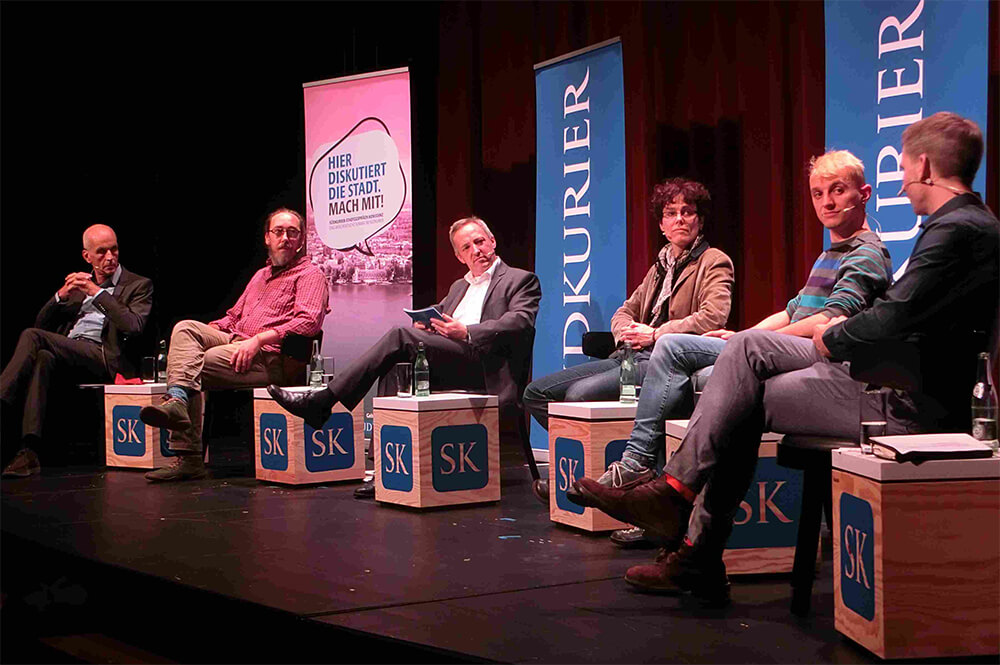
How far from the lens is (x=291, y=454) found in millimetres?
4551

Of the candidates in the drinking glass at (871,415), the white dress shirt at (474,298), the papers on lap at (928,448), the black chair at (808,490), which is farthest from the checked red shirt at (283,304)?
the papers on lap at (928,448)

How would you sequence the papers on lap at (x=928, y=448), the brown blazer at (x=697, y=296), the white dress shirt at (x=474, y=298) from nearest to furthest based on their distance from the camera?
1. the papers on lap at (x=928, y=448)
2. the brown blazer at (x=697, y=296)
3. the white dress shirt at (x=474, y=298)

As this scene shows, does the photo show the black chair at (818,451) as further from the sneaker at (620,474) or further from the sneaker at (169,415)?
the sneaker at (169,415)

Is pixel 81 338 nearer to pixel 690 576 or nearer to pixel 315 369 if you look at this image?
pixel 315 369

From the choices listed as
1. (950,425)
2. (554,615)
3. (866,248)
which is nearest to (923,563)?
(950,425)

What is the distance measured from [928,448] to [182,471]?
3.72m

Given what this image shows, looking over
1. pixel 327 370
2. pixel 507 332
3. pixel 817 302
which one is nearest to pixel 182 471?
pixel 327 370

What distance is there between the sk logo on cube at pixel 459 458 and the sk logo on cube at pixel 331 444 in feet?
2.70

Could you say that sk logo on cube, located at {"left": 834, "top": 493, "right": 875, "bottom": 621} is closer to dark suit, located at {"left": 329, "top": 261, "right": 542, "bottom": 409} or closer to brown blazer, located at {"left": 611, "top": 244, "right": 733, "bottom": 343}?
brown blazer, located at {"left": 611, "top": 244, "right": 733, "bottom": 343}

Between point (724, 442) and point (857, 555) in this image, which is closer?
point (857, 555)

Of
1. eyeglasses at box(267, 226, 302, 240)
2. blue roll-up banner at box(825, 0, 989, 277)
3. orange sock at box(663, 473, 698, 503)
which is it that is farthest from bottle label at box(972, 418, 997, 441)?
eyeglasses at box(267, 226, 302, 240)

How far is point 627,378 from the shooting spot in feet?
11.3

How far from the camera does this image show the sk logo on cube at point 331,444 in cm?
458

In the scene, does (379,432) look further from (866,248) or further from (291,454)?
(866,248)
